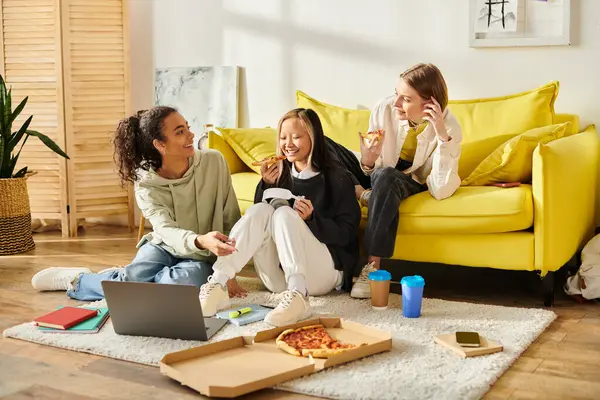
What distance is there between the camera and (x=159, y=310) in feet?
8.38

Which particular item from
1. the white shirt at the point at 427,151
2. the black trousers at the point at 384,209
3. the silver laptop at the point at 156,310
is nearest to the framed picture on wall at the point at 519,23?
the white shirt at the point at 427,151

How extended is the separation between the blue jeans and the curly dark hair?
0.33 m

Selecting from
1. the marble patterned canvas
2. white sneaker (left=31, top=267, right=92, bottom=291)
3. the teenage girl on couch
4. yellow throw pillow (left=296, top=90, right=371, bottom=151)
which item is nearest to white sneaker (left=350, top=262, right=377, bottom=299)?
the teenage girl on couch

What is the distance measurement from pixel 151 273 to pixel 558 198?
62.9 inches

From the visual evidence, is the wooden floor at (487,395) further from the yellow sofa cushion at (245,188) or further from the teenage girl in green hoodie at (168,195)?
the yellow sofa cushion at (245,188)

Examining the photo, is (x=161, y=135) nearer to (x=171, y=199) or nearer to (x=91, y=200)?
(x=171, y=199)

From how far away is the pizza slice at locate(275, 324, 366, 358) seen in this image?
2.35m

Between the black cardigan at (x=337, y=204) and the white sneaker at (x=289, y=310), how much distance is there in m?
0.37

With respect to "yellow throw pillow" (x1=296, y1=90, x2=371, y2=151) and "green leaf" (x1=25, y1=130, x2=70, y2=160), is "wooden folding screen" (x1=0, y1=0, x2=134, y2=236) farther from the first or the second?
"yellow throw pillow" (x1=296, y1=90, x2=371, y2=151)

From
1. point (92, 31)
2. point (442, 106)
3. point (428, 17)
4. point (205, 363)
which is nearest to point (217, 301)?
point (205, 363)

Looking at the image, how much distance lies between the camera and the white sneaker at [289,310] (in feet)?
9.02

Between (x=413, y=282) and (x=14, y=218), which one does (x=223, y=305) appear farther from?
(x=14, y=218)

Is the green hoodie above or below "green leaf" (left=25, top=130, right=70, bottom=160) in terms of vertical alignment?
below

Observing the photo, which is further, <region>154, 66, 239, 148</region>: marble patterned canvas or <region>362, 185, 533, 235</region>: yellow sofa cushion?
<region>154, 66, 239, 148</region>: marble patterned canvas
